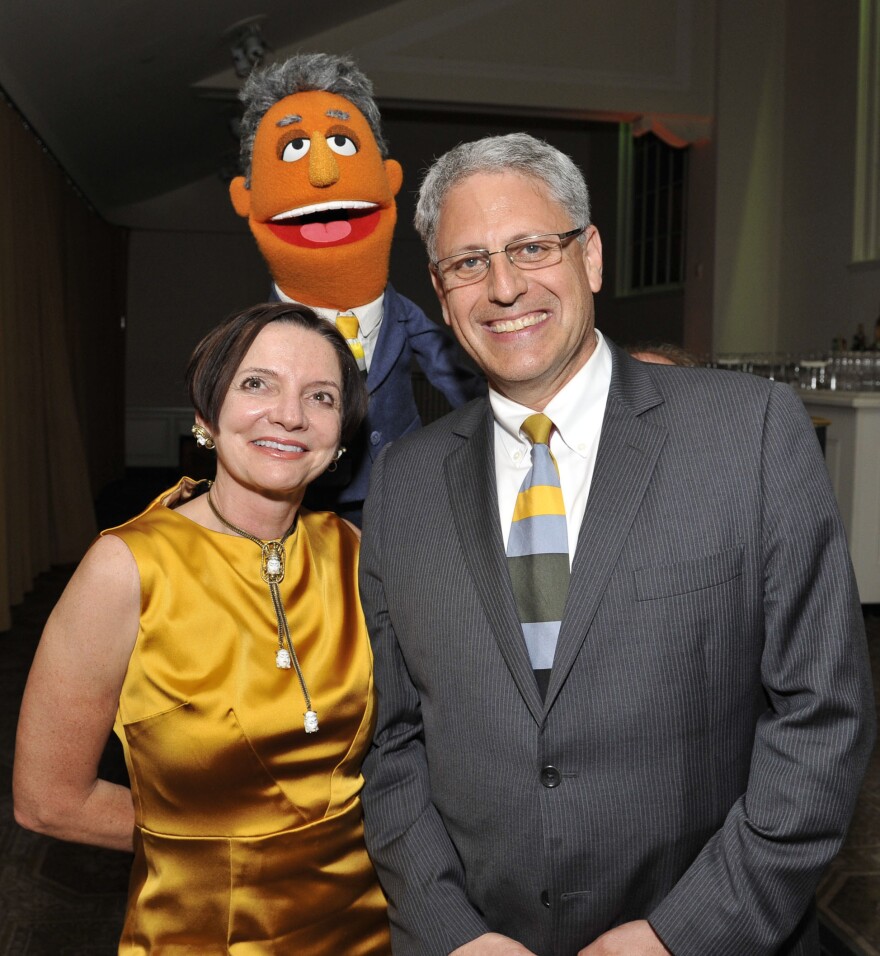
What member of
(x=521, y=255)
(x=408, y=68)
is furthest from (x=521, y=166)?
(x=408, y=68)

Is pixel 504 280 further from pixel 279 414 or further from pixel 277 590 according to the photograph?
pixel 277 590

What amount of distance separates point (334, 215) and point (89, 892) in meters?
1.83

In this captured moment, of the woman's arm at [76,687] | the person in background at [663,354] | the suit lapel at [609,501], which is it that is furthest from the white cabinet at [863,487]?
the woman's arm at [76,687]

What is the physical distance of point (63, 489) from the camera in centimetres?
626

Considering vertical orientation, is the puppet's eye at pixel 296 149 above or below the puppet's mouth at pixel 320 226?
above

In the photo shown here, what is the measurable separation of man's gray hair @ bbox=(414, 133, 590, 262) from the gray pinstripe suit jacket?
0.27 m

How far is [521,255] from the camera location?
1.33 m

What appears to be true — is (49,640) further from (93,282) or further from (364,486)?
(93,282)

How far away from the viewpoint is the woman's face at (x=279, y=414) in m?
1.44

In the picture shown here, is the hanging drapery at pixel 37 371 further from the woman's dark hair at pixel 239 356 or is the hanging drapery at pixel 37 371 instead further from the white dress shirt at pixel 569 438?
the white dress shirt at pixel 569 438

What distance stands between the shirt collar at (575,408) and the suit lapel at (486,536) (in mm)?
51

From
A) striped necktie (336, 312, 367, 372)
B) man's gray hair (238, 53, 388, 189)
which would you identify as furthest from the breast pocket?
man's gray hair (238, 53, 388, 189)

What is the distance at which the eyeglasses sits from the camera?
1.32 meters

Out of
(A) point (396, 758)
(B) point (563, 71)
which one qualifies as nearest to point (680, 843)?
(A) point (396, 758)
